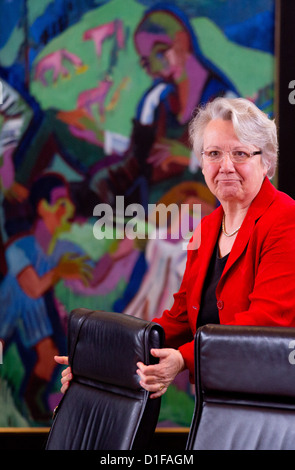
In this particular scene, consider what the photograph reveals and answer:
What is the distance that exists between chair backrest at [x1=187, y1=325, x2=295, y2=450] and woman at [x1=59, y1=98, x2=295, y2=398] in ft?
0.94

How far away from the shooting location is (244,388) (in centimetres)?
142

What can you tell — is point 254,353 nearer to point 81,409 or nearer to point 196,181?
point 81,409

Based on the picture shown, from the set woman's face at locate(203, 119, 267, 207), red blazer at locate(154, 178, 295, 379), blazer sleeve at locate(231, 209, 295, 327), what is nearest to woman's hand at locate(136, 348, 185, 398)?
red blazer at locate(154, 178, 295, 379)

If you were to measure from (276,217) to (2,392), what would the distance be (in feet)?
7.41

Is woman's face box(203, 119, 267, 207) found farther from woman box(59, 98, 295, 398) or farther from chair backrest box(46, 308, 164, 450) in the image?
→ chair backrest box(46, 308, 164, 450)

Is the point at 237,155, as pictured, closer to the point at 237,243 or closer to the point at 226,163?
the point at 226,163

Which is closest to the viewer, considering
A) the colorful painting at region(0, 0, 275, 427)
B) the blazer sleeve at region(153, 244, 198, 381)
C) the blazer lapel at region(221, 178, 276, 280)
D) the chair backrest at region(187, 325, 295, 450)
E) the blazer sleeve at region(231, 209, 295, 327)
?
the chair backrest at region(187, 325, 295, 450)

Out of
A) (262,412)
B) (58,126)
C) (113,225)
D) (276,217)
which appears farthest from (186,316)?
(58,126)

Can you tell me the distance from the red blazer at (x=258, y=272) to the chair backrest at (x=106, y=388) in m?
0.29

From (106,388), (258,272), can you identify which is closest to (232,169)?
(258,272)

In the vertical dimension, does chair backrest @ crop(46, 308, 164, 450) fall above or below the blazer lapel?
below

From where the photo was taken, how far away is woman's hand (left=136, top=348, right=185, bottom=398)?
1603 mm

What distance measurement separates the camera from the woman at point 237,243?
1854mm

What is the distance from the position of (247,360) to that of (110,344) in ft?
1.56
